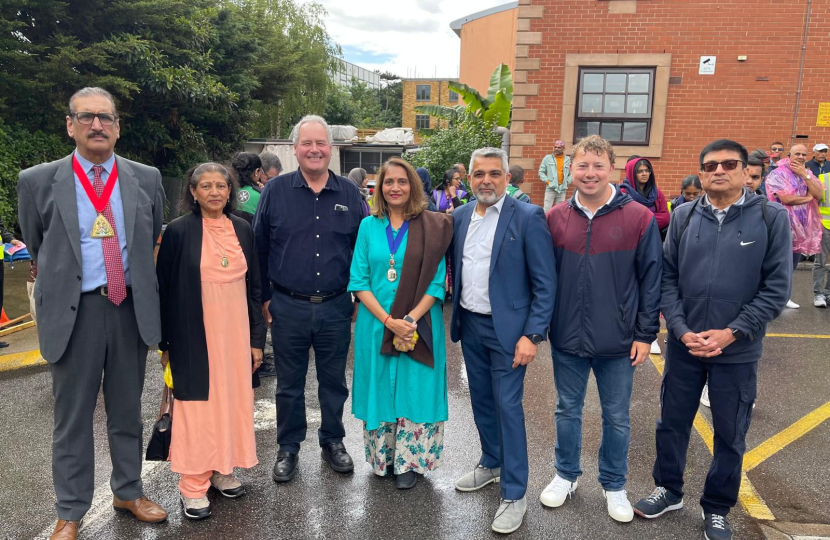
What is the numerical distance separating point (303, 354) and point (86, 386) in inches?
50.2

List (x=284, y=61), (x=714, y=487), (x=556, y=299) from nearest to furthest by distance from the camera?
(x=714, y=487) → (x=556, y=299) → (x=284, y=61)

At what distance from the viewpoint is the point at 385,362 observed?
3760 millimetres

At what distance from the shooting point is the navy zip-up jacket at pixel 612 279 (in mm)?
3326

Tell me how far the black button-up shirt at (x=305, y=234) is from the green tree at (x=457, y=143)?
363 inches

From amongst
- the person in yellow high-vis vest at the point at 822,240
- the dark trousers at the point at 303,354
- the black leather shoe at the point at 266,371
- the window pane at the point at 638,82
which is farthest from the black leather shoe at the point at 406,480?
the window pane at the point at 638,82

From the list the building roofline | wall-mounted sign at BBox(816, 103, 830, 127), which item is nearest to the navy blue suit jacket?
wall-mounted sign at BBox(816, 103, 830, 127)

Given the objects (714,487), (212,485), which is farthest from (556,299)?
(212,485)

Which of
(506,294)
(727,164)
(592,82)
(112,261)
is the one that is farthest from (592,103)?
(112,261)

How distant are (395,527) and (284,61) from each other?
2037cm

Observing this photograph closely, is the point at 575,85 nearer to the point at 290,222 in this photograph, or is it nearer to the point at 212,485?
the point at 290,222

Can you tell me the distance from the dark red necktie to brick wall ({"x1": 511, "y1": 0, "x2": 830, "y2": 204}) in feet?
32.6

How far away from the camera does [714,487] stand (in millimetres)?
3285

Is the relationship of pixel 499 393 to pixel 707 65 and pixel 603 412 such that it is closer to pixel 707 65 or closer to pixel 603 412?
pixel 603 412

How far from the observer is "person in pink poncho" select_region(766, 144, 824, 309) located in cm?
718
